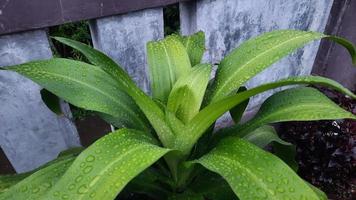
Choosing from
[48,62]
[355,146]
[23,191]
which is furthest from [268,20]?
[23,191]

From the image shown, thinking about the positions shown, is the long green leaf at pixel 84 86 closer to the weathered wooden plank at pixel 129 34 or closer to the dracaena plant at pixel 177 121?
the dracaena plant at pixel 177 121

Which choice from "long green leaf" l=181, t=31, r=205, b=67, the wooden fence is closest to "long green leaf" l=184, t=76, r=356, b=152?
"long green leaf" l=181, t=31, r=205, b=67

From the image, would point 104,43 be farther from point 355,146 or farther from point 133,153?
point 355,146

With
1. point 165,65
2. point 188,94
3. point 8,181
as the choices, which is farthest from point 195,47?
point 8,181

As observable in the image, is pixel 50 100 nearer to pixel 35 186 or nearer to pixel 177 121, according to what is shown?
pixel 35 186

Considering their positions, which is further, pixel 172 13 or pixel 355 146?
pixel 172 13

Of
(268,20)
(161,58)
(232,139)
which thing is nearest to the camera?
(232,139)
